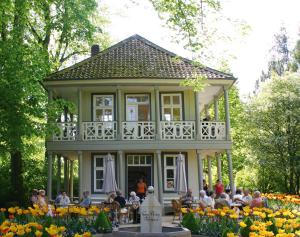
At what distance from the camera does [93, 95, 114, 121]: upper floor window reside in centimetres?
2331

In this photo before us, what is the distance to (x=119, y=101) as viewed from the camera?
2145 centimetres

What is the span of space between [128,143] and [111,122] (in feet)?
5.06

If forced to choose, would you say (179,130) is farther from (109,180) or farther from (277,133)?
(277,133)

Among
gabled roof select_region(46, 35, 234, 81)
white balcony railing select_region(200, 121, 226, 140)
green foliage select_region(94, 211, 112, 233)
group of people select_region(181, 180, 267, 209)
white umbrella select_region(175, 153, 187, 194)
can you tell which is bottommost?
green foliage select_region(94, 211, 112, 233)

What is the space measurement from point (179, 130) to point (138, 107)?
2736 millimetres

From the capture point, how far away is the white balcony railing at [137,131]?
2175 cm

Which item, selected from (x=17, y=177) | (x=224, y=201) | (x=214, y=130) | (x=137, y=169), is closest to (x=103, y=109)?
(x=137, y=169)

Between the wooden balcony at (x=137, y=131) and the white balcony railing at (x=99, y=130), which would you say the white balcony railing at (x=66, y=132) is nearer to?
the wooden balcony at (x=137, y=131)

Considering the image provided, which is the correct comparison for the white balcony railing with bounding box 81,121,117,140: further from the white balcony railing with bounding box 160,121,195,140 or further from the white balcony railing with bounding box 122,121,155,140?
the white balcony railing with bounding box 160,121,195,140

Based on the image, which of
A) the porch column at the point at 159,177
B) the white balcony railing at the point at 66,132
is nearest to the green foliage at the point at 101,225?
the porch column at the point at 159,177

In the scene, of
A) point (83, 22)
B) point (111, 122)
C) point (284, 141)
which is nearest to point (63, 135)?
point (111, 122)

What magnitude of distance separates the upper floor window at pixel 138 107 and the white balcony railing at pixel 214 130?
3.04 metres

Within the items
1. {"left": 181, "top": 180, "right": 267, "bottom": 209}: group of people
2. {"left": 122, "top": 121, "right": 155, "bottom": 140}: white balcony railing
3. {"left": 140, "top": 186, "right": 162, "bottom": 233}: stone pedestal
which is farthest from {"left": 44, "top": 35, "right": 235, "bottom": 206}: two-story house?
{"left": 140, "top": 186, "right": 162, "bottom": 233}: stone pedestal

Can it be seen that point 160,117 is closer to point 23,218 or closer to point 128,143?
point 128,143
